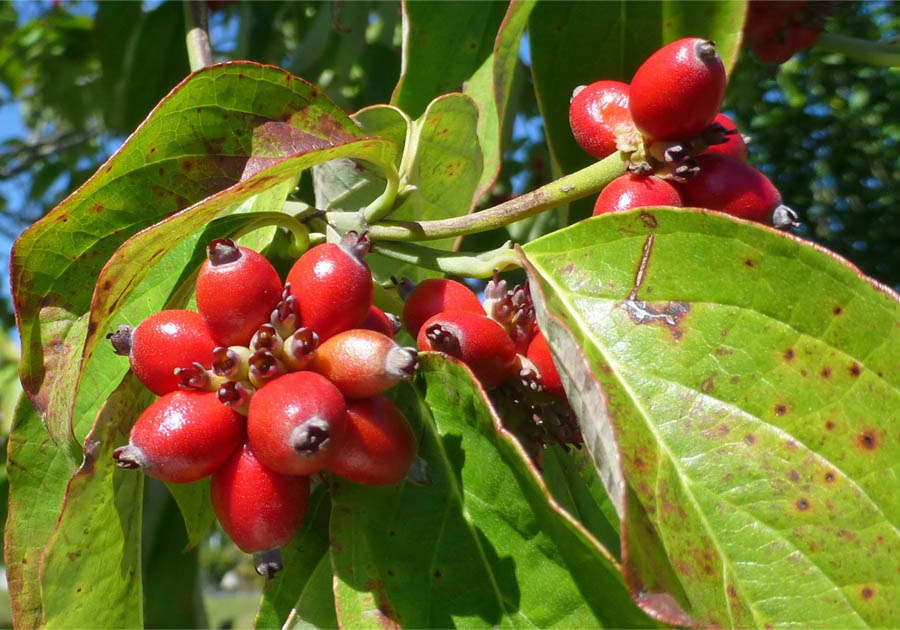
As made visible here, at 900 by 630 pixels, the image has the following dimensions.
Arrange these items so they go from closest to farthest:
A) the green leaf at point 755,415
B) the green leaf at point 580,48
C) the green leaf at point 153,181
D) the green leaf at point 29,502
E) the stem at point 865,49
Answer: the green leaf at point 755,415, the green leaf at point 153,181, the green leaf at point 29,502, the green leaf at point 580,48, the stem at point 865,49

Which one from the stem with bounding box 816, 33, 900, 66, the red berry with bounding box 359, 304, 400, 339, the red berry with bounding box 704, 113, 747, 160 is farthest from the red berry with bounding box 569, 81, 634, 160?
the stem with bounding box 816, 33, 900, 66

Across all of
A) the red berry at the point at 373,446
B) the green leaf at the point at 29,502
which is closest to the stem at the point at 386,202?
the red berry at the point at 373,446

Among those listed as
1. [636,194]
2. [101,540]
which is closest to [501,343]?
[636,194]

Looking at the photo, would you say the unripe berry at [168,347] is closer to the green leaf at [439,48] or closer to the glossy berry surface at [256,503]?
the glossy berry surface at [256,503]

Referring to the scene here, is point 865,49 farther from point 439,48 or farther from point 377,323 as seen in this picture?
point 377,323

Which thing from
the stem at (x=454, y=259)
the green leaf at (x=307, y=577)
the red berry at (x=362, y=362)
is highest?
the red berry at (x=362, y=362)

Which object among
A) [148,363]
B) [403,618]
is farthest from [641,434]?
[148,363]
